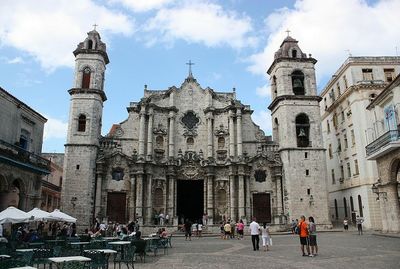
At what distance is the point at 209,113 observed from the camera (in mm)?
35000

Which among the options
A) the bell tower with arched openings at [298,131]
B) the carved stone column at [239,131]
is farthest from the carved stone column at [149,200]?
the bell tower with arched openings at [298,131]

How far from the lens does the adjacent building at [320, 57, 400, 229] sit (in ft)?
106

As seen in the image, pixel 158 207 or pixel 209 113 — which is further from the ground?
pixel 209 113

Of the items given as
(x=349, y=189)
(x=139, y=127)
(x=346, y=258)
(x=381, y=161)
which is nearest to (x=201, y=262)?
(x=346, y=258)

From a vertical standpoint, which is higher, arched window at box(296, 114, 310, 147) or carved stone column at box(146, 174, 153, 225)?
arched window at box(296, 114, 310, 147)

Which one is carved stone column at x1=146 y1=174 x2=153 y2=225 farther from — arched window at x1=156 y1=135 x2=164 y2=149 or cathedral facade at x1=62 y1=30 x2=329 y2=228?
arched window at x1=156 y1=135 x2=164 y2=149

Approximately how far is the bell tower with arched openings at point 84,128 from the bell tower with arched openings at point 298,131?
1664cm

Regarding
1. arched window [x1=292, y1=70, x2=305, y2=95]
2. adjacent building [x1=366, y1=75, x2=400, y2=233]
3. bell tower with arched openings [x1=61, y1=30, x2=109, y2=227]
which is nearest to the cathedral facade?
bell tower with arched openings [x1=61, y1=30, x2=109, y2=227]

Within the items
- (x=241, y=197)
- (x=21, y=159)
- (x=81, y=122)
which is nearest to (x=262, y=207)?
(x=241, y=197)

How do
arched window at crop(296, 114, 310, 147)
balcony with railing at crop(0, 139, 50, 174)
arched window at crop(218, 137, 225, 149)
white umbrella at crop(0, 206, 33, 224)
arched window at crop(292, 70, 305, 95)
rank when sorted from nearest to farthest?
white umbrella at crop(0, 206, 33, 224), balcony with railing at crop(0, 139, 50, 174), arched window at crop(296, 114, 310, 147), arched window at crop(218, 137, 225, 149), arched window at crop(292, 70, 305, 95)

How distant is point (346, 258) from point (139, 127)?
2382 cm

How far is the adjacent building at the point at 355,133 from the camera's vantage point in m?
32.4

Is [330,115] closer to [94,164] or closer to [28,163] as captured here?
[94,164]

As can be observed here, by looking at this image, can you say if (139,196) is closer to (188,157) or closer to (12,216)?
(188,157)
